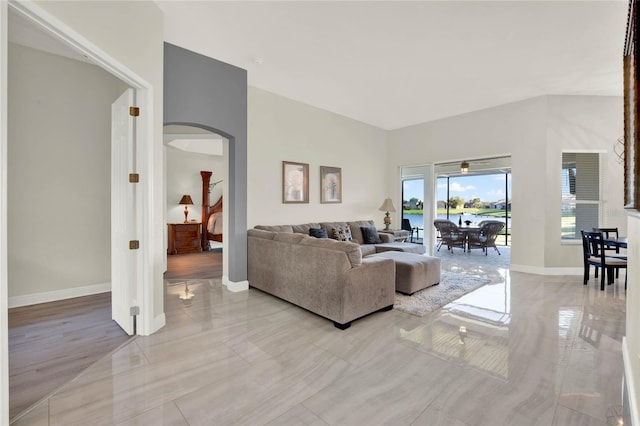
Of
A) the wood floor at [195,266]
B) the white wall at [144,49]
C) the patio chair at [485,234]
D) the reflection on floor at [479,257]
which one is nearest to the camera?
the white wall at [144,49]

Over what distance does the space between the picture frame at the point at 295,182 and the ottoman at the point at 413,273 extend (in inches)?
83.2

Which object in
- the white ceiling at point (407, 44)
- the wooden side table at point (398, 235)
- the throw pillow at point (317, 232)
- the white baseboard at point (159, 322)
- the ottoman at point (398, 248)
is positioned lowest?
the white baseboard at point (159, 322)

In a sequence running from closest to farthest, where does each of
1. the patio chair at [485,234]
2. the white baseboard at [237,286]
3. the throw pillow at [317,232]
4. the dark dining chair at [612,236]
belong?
the white baseboard at [237,286]
the dark dining chair at [612,236]
the throw pillow at [317,232]
the patio chair at [485,234]

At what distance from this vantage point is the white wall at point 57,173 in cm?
348

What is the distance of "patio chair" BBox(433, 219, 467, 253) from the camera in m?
7.77

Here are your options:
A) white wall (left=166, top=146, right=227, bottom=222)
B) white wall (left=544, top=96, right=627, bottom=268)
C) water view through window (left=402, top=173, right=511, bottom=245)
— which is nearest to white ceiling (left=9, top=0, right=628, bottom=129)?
white wall (left=544, top=96, right=627, bottom=268)

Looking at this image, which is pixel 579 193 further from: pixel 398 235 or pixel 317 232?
pixel 317 232

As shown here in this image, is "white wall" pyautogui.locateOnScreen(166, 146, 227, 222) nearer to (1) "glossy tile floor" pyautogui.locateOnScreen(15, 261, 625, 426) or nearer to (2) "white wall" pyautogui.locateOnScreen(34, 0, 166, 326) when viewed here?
(1) "glossy tile floor" pyautogui.locateOnScreen(15, 261, 625, 426)

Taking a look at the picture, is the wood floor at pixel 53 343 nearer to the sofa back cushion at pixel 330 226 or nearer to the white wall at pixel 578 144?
the sofa back cushion at pixel 330 226

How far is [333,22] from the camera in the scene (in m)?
3.09

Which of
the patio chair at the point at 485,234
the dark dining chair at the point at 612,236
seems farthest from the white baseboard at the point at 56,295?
the patio chair at the point at 485,234

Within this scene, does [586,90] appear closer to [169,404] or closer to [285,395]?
[285,395]

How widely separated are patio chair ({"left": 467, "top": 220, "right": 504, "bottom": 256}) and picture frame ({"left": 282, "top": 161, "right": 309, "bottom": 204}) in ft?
15.6

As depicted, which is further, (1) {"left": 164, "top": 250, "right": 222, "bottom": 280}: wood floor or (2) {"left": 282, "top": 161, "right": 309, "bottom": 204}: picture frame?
(2) {"left": 282, "top": 161, "right": 309, "bottom": 204}: picture frame
